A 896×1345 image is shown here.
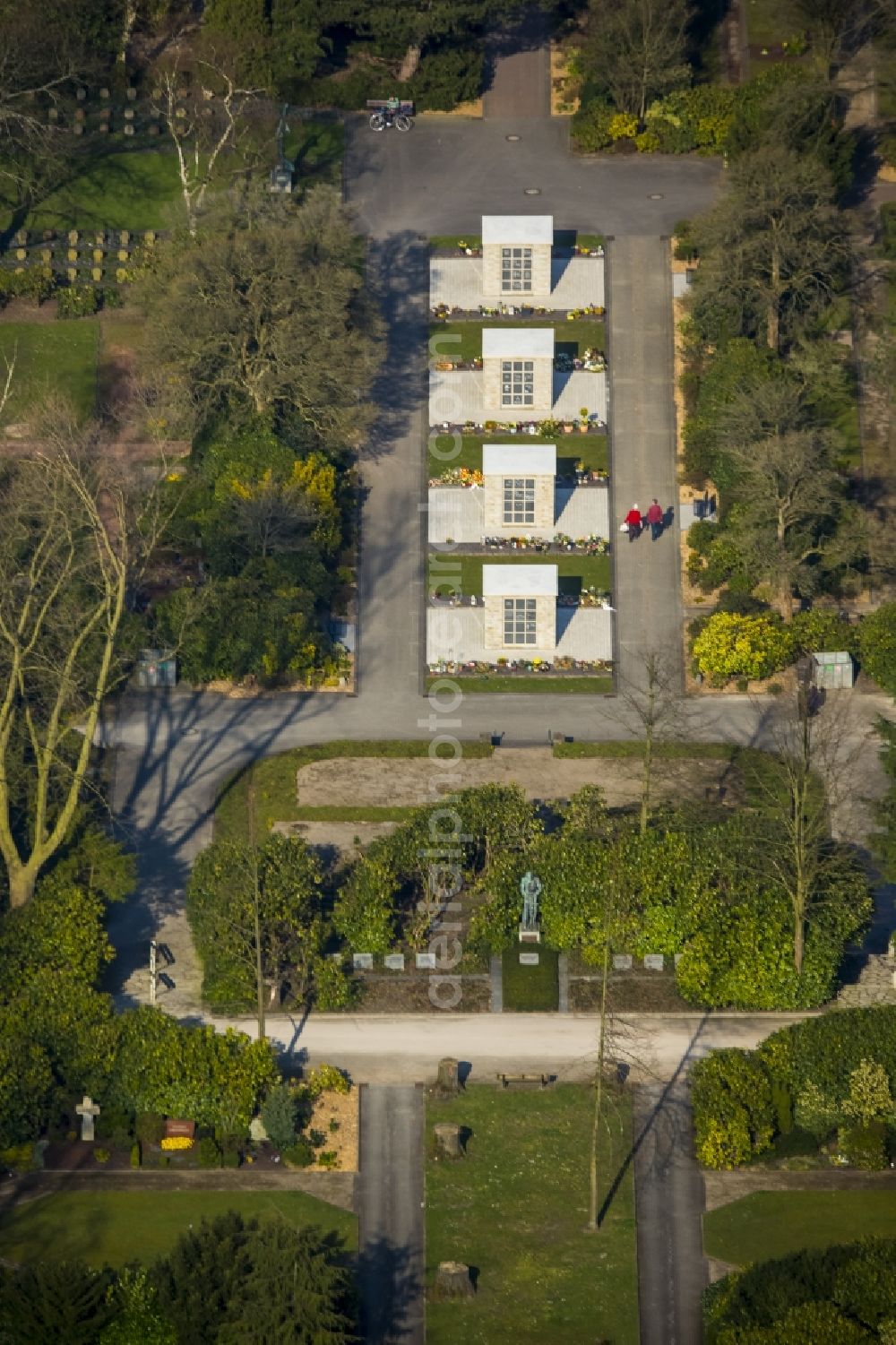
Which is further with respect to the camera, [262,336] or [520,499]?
[262,336]

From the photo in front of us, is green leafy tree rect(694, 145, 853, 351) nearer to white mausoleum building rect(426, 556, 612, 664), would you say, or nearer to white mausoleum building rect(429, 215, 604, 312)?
white mausoleum building rect(429, 215, 604, 312)

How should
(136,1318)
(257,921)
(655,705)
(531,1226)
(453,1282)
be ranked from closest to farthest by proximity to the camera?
(136,1318) < (453,1282) < (531,1226) < (257,921) < (655,705)

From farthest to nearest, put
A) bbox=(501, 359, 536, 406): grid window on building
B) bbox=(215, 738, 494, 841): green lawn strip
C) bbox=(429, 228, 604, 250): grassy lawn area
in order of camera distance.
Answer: bbox=(429, 228, 604, 250): grassy lawn area → bbox=(501, 359, 536, 406): grid window on building → bbox=(215, 738, 494, 841): green lawn strip

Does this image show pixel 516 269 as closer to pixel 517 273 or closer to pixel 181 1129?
pixel 517 273

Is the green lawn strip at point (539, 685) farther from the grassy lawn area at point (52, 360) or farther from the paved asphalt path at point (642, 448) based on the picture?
the grassy lawn area at point (52, 360)

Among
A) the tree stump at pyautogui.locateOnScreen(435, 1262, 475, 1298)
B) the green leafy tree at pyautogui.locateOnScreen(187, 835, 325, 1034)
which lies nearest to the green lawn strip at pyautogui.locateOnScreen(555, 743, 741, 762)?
the green leafy tree at pyautogui.locateOnScreen(187, 835, 325, 1034)

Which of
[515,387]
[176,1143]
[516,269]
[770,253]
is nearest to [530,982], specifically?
[176,1143]

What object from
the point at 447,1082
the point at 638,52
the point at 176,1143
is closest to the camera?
the point at 176,1143

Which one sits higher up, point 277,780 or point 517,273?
point 517,273

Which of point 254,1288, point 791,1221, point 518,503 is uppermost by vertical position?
point 518,503
